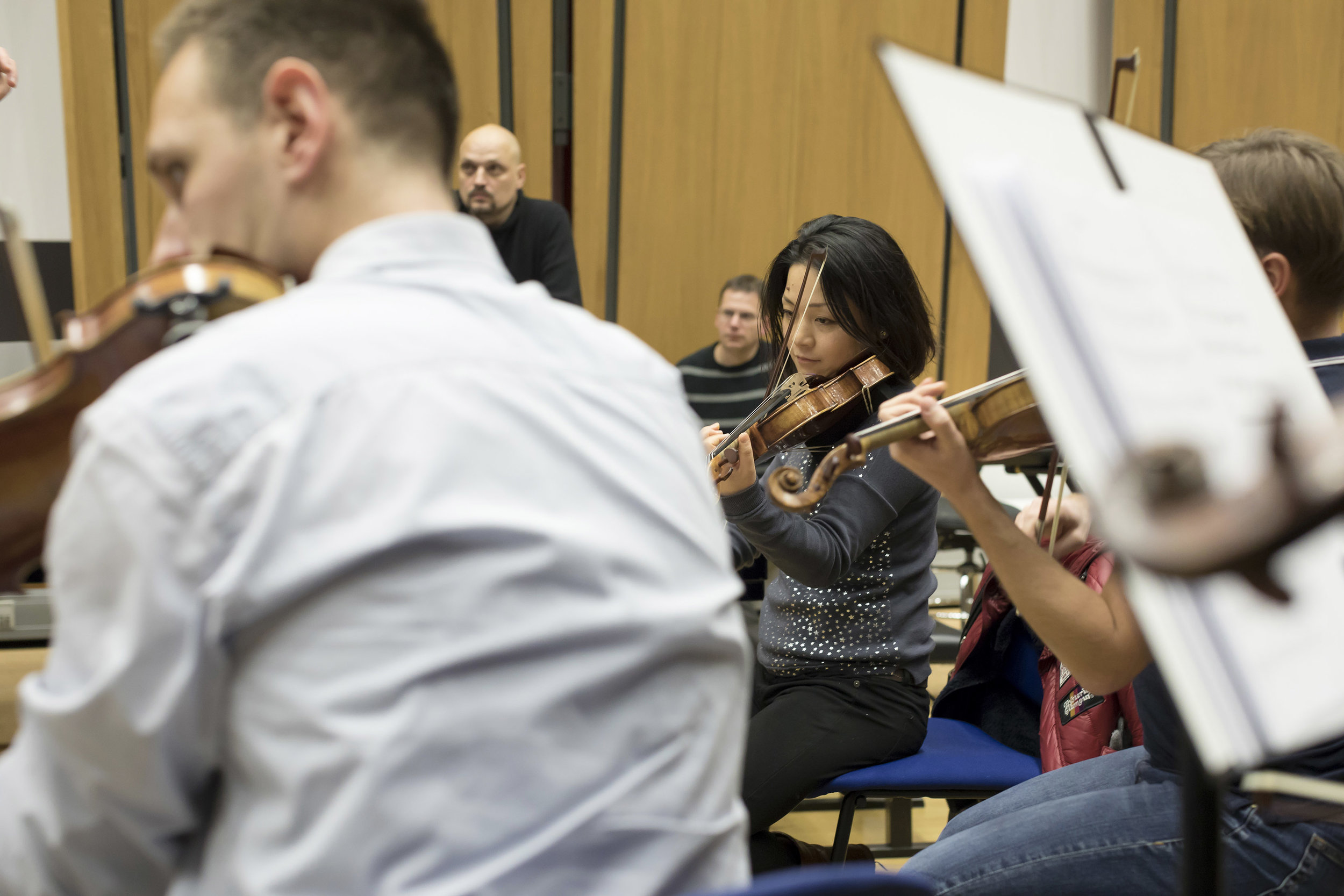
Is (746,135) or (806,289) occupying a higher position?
(746,135)

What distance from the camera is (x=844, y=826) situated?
165 cm

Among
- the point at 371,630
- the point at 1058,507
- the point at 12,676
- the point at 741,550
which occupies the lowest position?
the point at 12,676

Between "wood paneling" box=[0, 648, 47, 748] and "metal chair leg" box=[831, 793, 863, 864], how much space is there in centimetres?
179

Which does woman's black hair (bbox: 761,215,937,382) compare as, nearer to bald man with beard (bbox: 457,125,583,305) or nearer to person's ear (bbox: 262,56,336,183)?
person's ear (bbox: 262,56,336,183)

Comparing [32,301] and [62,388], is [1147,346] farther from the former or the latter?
[32,301]

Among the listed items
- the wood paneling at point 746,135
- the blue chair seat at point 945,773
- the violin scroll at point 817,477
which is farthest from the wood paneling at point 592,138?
the blue chair seat at point 945,773

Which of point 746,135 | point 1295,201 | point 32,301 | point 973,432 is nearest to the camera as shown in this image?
point 32,301

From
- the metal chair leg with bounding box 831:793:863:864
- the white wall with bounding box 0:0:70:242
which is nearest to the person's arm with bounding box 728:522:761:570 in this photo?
the metal chair leg with bounding box 831:793:863:864

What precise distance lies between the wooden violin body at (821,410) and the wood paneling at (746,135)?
2589mm

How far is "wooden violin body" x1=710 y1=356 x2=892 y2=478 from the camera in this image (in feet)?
6.08

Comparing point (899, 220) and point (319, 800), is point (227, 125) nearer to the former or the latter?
point (319, 800)

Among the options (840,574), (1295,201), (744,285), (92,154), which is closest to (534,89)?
(744,285)

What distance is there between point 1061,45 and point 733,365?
213 centimetres

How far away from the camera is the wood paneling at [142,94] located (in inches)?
152
